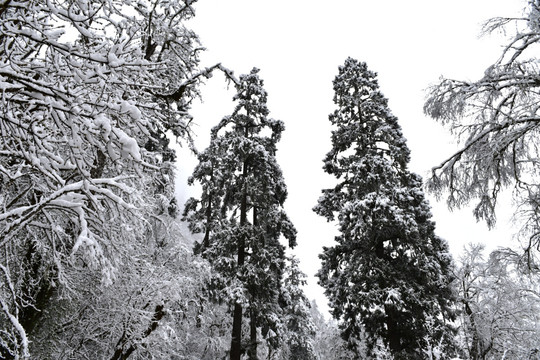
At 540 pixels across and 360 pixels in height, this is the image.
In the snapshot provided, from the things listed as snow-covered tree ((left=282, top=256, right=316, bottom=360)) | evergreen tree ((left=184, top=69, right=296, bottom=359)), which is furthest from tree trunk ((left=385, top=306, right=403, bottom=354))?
snow-covered tree ((left=282, top=256, right=316, bottom=360))

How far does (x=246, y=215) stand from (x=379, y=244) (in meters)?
5.74

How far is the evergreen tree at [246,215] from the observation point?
42.3ft

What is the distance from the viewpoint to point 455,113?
248 inches

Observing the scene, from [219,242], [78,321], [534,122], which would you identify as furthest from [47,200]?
[219,242]

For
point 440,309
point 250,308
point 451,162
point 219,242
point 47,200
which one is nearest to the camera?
point 47,200

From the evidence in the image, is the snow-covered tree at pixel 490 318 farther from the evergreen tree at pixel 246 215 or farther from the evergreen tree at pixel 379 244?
the evergreen tree at pixel 246 215

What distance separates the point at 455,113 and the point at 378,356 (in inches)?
378

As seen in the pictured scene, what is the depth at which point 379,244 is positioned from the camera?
41.1 feet

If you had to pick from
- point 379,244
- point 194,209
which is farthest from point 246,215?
point 379,244

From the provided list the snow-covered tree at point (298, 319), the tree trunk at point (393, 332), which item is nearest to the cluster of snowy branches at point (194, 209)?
the tree trunk at point (393, 332)

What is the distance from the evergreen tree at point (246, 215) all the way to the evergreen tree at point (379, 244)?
2283mm

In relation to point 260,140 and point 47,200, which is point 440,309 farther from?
point 47,200

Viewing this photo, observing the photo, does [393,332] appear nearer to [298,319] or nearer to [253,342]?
[253,342]

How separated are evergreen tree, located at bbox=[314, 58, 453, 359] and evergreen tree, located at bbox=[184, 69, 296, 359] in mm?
2283
